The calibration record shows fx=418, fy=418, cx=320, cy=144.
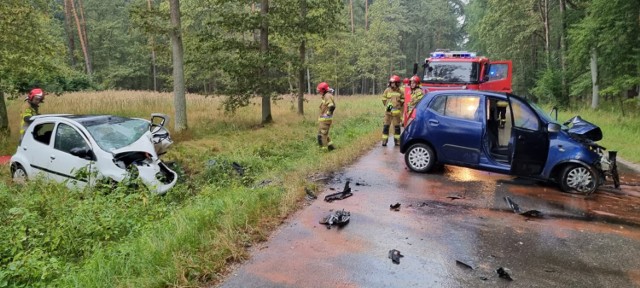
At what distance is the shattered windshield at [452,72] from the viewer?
1309 cm

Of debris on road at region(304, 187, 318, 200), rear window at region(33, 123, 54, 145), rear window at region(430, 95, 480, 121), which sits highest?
rear window at region(430, 95, 480, 121)

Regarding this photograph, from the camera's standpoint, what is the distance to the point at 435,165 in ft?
25.8

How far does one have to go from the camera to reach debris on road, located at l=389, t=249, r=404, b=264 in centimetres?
406

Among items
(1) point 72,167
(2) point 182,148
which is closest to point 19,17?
(2) point 182,148

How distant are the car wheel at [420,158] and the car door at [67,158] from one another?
5.60 meters

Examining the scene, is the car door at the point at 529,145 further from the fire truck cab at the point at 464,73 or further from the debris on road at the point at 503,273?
the fire truck cab at the point at 464,73

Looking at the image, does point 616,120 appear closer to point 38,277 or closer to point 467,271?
point 467,271

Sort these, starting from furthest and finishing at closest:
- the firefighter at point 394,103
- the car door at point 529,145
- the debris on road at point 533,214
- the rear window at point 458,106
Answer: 1. the firefighter at point 394,103
2. the rear window at point 458,106
3. the car door at point 529,145
4. the debris on road at point 533,214

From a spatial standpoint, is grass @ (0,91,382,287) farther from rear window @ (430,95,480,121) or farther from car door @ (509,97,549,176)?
car door @ (509,97,549,176)

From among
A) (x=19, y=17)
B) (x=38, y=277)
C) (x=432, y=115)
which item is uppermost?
(x=19, y=17)

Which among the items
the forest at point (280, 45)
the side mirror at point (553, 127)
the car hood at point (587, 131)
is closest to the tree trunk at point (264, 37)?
the forest at point (280, 45)

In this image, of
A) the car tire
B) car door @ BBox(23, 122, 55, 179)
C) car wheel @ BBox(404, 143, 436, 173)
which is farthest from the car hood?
the car tire

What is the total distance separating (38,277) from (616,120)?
1846 centimetres

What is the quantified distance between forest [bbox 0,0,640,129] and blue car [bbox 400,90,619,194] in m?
7.91
